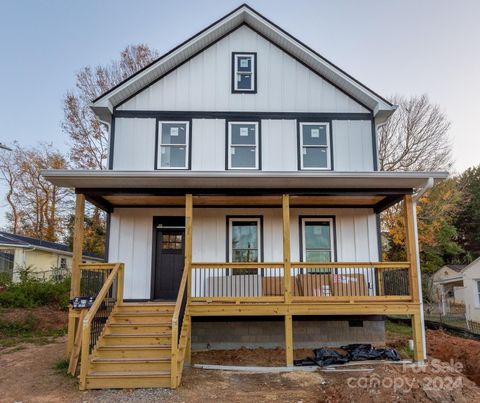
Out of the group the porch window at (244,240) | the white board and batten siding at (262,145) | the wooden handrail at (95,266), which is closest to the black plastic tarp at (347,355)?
the porch window at (244,240)

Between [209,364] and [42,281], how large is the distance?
1137cm

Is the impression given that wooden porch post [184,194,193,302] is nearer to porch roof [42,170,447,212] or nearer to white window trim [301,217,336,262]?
porch roof [42,170,447,212]

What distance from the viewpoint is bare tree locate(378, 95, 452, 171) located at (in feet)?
80.1

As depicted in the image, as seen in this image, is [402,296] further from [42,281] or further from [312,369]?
[42,281]

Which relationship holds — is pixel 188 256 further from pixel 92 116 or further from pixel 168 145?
pixel 92 116

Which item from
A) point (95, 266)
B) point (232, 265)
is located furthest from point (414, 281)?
point (95, 266)

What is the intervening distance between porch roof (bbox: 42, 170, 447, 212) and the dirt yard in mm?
3583

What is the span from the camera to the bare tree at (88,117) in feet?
73.7

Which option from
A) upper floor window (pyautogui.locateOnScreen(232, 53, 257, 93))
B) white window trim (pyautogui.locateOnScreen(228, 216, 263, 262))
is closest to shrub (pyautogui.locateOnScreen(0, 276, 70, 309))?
white window trim (pyautogui.locateOnScreen(228, 216, 263, 262))

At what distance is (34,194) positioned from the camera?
29.1 metres

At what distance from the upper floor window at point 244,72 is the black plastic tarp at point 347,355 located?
22.5 ft

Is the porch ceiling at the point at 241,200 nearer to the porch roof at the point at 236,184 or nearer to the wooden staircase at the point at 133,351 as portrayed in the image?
the porch roof at the point at 236,184

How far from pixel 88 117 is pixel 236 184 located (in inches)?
674

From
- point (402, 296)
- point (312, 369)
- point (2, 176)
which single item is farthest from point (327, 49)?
point (2, 176)
